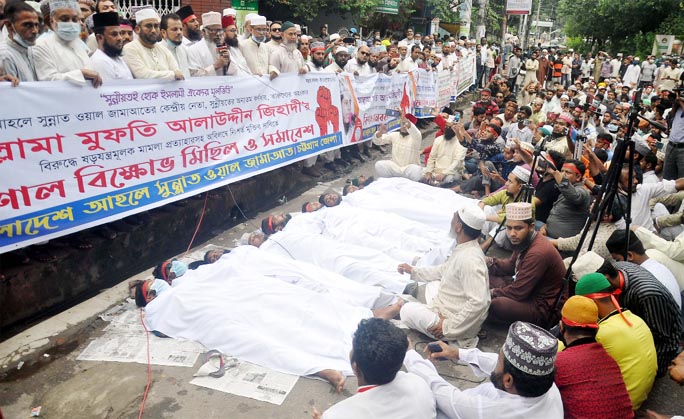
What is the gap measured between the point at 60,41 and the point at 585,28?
124 ft

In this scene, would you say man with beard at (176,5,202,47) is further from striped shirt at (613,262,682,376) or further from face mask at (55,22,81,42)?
striped shirt at (613,262,682,376)

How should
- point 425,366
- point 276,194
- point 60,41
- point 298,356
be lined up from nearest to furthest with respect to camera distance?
point 425,366
point 298,356
point 60,41
point 276,194

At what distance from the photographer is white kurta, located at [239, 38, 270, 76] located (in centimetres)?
728

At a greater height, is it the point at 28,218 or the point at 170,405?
the point at 28,218

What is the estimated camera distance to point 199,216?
236 inches

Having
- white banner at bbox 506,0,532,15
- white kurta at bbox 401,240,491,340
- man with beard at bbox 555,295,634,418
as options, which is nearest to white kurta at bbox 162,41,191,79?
white kurta at bbox 401,240,491,340

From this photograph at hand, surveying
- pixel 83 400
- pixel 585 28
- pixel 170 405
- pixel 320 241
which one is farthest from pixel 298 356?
pixel 585 28

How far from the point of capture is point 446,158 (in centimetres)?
831

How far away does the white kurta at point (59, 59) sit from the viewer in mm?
4305

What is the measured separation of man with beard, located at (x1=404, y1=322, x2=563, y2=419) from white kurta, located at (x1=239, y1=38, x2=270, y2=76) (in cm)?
563

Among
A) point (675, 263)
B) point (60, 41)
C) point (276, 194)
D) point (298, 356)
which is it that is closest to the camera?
point (298, 356)

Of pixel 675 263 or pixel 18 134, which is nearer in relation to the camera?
pixel 18 134

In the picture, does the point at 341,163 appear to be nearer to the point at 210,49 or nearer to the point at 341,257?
the point at 210,49

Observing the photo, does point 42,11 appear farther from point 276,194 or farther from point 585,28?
point 585,28
